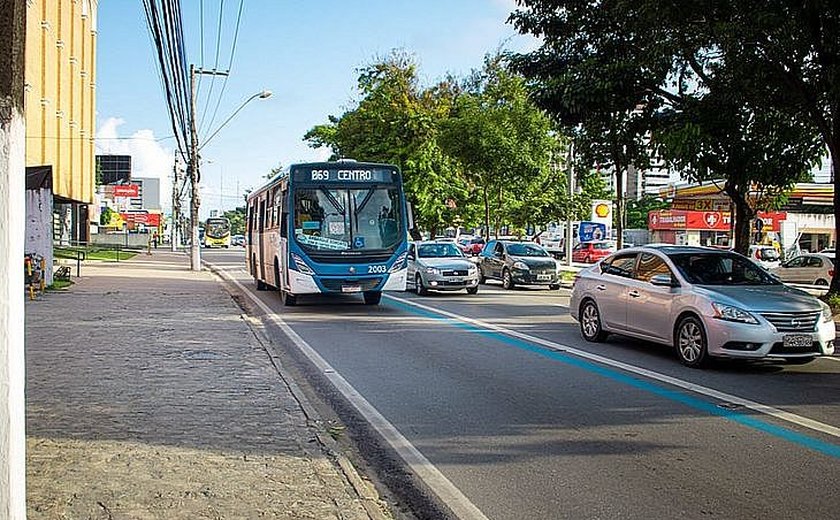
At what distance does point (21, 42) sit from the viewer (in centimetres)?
381

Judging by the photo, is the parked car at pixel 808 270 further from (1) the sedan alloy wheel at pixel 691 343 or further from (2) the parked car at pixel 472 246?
(2) the parked car at pixel 472 246

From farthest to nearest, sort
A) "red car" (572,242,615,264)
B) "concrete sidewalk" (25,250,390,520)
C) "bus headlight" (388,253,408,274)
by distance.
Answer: "red car" (572,242,615,264)
"bus headlight" (388,253,408,274)
"concrete sidewalk" (25,250,390,520)

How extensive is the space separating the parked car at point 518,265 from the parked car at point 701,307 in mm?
13457

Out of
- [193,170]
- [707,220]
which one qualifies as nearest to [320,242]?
[193,170]

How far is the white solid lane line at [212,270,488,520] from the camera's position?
5730 millimetres

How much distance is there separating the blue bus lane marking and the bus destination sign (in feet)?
15.3

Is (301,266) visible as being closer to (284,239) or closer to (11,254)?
(284,239)

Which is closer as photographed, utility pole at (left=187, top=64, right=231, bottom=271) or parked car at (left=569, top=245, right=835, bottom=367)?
parked car at (left=569, top=245, right=835, bottom=367)

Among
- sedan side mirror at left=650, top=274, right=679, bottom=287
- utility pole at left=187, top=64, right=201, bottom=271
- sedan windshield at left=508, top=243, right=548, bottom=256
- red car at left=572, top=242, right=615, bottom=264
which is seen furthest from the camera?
red car at left=572, top=242, right=615, bottom=264

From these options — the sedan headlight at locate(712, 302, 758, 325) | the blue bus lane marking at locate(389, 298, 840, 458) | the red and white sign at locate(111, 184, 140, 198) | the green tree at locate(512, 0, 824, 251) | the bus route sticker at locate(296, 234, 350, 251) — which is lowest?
the blue bus lane marking at locate(389, 298, 840, 458)

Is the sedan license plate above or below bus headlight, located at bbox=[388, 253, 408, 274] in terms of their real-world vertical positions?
below

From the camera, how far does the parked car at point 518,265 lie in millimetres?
27667

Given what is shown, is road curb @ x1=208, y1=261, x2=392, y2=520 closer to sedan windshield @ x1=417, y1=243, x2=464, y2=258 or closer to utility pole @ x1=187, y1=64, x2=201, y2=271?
sedan windshield @ x1=417, y1=243, x2=464, y2=258

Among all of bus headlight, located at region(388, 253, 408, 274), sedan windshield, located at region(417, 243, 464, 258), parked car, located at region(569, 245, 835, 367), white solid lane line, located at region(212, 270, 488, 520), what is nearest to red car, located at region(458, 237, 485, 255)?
sedan windshield, located at region(417, 243, 464, 258)
